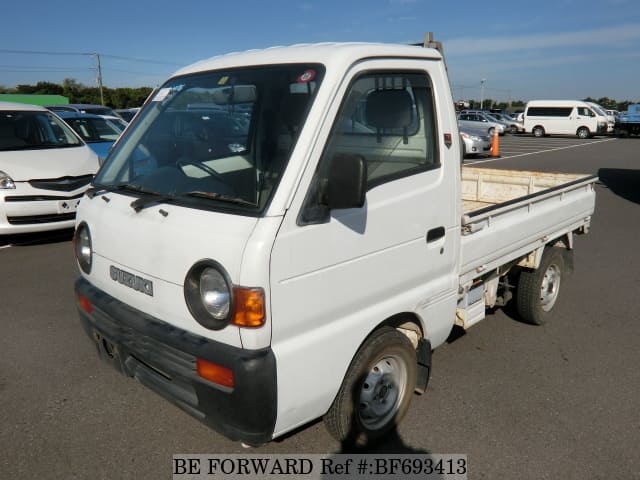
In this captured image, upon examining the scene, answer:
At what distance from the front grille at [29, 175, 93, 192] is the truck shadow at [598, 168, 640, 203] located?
34.7 ft

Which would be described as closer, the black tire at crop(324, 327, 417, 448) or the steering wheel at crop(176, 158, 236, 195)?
the steering wheel at crop(176, 158, 236, 195)

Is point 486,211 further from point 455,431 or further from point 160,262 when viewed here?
point 160,262

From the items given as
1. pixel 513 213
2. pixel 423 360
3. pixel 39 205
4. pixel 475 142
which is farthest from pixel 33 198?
pixel 475 142

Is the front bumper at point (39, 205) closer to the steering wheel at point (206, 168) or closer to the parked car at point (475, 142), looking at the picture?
the steering wheel at point (206, 168)

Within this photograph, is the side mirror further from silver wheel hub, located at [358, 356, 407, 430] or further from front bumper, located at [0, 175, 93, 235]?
front bumper, located at [0, 175, 93, 235]

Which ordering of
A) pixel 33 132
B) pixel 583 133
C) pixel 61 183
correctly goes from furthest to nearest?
pixel 583 133
pixel 33 132
pixel 61 183

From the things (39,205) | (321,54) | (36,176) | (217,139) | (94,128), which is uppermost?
(321,54)

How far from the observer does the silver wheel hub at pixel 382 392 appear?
9.58ft

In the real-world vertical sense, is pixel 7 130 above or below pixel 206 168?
above

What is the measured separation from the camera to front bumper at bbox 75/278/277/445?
2.22 m

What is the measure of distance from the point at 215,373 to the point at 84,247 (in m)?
1.32

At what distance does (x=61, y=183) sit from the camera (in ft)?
22.9

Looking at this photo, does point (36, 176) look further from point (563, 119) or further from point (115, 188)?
point (563, 119)

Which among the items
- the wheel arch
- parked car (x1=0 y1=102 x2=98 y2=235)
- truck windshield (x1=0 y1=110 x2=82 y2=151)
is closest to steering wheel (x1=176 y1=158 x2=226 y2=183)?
the wheel arch
